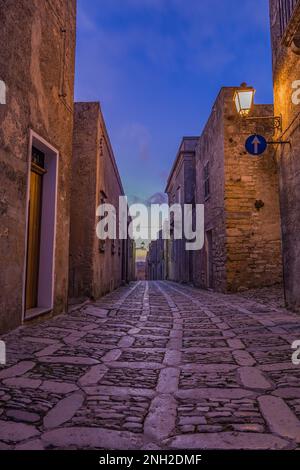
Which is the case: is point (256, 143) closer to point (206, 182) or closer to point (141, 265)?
point (206, 182)

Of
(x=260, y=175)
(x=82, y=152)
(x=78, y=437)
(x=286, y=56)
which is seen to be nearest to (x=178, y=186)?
(x=260, y=175)

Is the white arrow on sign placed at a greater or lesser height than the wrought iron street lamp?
lesser

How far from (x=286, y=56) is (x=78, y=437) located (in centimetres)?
683

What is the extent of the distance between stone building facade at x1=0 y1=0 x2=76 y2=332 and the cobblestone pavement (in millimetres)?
896

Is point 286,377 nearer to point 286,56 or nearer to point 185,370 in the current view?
point 185,370

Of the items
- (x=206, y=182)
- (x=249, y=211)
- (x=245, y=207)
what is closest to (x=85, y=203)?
(x=245, y=207)

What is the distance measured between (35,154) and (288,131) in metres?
4.44

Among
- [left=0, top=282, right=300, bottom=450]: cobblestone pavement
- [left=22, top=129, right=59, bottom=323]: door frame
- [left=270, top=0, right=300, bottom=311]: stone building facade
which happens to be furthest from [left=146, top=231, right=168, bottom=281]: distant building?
[left=0, top=282, right=300, bottom=450]: cobblestone pavement

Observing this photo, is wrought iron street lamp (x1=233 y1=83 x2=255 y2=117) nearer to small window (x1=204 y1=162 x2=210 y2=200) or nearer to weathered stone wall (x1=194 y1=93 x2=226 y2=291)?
weathered stone wall (x1=194 y1=93 x2=226 y2=291)


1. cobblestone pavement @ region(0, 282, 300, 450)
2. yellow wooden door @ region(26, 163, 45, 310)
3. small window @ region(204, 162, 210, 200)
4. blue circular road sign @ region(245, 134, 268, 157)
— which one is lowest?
cobblestone pavement @ region(0, 282, 300, 450)

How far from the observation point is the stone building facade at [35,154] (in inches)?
157

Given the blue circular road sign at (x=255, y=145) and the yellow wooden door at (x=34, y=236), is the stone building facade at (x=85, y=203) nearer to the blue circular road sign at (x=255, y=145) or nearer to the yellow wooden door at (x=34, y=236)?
the yellow wooden door at (x=34, y=236)

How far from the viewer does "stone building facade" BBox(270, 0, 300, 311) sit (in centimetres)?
584

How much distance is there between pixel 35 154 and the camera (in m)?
5.27
